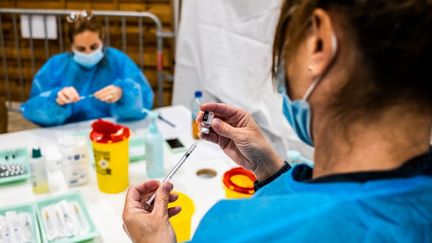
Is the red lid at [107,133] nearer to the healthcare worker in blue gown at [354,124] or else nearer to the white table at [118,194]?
the white table at [118,194]

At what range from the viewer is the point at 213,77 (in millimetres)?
2316

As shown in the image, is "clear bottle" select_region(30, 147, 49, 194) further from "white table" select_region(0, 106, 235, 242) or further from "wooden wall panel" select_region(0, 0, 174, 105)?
"wooden wall panel" select_region(0, 0, 174, 105)

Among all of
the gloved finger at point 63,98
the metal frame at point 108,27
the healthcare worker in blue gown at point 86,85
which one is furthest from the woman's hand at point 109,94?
the metal frame at point 108,27

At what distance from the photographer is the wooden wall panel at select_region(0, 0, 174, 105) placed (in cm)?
300

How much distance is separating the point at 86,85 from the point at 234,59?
0.75m

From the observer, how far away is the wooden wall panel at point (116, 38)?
300cm

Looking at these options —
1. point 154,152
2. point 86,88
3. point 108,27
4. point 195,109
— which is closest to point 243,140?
point 154,152

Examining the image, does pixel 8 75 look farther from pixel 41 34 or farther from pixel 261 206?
pixel 261 206

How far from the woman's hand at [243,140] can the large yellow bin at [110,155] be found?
32 centimetres

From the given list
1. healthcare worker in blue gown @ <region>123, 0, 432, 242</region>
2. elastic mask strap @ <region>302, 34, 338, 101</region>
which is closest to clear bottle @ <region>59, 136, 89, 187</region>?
healthcare worker in blue gown @ <region>123, 0, 432, 242</region>

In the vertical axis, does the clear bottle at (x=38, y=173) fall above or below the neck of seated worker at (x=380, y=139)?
below

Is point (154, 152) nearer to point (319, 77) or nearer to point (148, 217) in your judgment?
point (148, 217)

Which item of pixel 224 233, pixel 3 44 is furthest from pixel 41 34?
pixel 224 233

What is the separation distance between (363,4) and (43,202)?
39.2 inches
